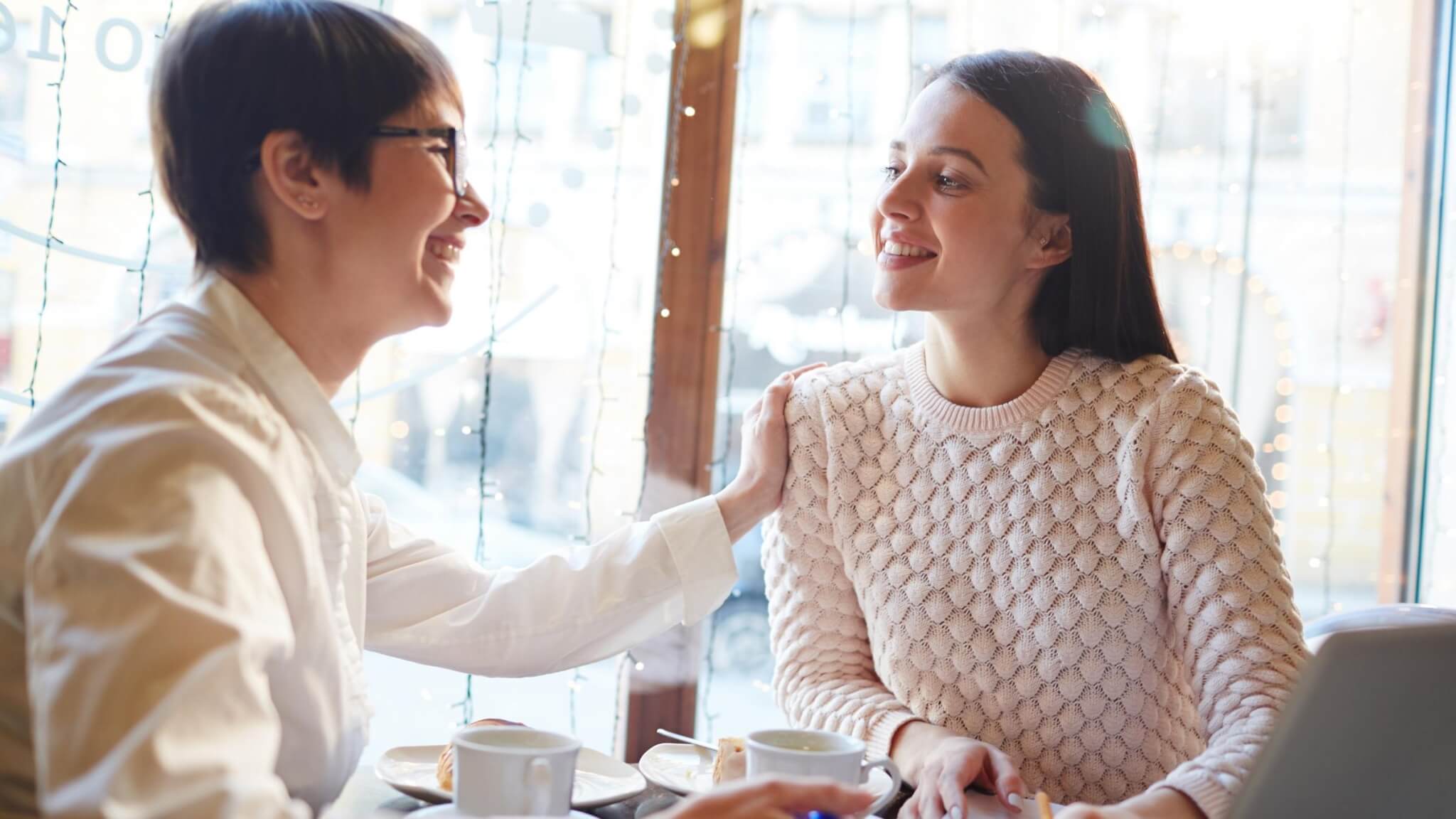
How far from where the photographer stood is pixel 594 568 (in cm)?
157

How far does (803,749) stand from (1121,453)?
659 millimetres

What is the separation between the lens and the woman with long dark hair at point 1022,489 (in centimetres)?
150

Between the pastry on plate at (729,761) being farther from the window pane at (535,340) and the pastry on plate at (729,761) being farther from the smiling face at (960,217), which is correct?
the window pane at (535,340)

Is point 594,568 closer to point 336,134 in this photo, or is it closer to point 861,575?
point 861,575

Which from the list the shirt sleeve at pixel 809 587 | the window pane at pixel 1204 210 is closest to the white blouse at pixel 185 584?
the shirt sleeve at pixel 809 587

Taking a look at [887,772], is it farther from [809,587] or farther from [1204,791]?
[809,587]

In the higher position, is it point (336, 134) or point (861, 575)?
point (336, 134)

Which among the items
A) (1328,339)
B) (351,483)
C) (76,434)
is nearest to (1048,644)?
(351,483)

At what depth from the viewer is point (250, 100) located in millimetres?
1113

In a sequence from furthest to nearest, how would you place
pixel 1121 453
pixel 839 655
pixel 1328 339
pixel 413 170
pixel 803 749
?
pixel 1328 339 < pixel 839 655 < pixel 1121 453 < pixel 413 170 < pixel 803 749

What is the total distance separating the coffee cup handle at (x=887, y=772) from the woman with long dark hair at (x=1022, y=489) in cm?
23

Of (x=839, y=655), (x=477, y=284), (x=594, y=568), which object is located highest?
(x=477, y=284)

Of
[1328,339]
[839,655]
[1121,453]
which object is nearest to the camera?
[1121,453]

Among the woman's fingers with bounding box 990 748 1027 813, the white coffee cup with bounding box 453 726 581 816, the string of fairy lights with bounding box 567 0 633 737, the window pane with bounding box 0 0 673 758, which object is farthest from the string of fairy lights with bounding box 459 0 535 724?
the white coffee cup with bounding box 453 726 581 816
